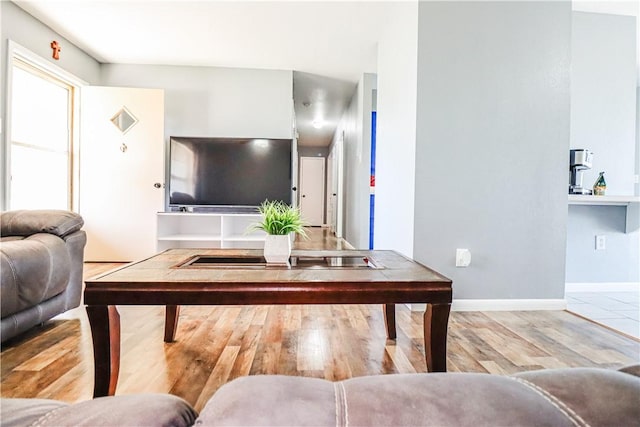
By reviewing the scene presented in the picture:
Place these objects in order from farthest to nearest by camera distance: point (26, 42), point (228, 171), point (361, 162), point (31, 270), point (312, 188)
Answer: point (312, 188), point (361, 162), point (228, 171), point (26, 42), point (31, 270)

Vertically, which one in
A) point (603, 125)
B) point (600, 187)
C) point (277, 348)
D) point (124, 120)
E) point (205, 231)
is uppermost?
point (124, 120)

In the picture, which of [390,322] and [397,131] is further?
[397,131]

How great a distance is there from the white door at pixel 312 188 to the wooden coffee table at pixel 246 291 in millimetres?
8869

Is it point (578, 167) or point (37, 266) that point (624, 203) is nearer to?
point (578, 167)

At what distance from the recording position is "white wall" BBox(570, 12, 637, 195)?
2980 millimetres

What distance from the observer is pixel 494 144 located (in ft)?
7.87

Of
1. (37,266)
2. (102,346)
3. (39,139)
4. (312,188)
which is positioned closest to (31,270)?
(37,266)

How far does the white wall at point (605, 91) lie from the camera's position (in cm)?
298

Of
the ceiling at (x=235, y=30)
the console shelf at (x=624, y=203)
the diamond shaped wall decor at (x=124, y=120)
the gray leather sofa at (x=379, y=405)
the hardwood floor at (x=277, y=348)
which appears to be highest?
the ceiling at (x=235, y=30)

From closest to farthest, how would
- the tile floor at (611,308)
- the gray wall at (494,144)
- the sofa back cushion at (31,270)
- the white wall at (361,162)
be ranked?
1. the sofa back cushion at (31,270)
2. the tile floor at (611,308)
3. the gray wall at (494,144)
4. the white wall at (361,162)

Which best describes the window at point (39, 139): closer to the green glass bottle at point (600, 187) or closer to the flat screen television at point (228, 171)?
the flat screen television at point (228, 171)

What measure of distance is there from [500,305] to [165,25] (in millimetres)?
3724

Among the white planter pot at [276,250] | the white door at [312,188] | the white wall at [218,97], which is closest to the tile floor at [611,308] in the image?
the white planter pot at [276,250]

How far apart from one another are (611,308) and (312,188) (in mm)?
8112
